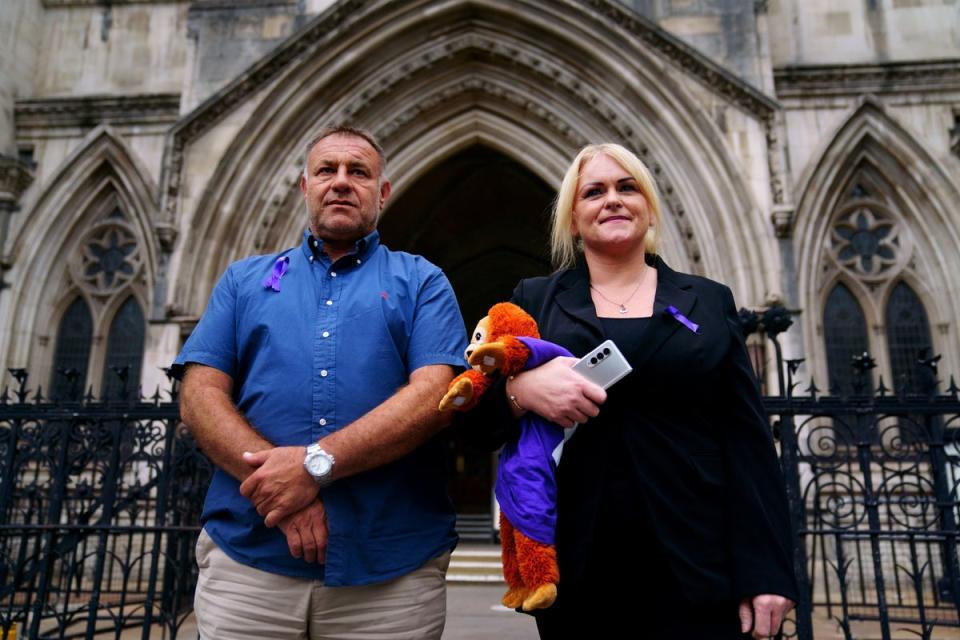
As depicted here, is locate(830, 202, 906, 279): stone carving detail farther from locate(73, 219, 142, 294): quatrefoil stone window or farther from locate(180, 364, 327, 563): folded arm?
locate(73, 219, 142, 294): quatrefoil stone window

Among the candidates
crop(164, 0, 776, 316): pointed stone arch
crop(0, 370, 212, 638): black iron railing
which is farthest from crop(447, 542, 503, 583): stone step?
crop(164, 0, 776, 316): pointed stone arch

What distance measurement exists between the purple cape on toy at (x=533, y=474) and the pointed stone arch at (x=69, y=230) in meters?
10.8

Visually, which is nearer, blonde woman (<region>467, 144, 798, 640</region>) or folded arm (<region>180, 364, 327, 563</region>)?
blonde woman (<region>467, 144, 798, 640</region>)

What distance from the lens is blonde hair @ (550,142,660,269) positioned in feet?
6.88

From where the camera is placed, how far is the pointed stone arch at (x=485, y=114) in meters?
9.18

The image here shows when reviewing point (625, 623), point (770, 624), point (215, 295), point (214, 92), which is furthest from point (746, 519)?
point (214, 92)

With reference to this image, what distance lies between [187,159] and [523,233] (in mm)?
8887

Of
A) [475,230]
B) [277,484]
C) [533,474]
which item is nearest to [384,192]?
[277,484]

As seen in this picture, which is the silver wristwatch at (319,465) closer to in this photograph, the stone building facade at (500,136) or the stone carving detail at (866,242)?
the stone building facade at (500,136)

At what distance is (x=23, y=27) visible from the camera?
12078mm

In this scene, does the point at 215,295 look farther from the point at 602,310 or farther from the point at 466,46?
the point at 466,46

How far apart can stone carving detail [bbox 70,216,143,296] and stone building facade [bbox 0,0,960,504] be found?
0.12 ft

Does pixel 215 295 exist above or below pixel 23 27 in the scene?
below

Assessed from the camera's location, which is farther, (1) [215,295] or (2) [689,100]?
(2) [689,100]
